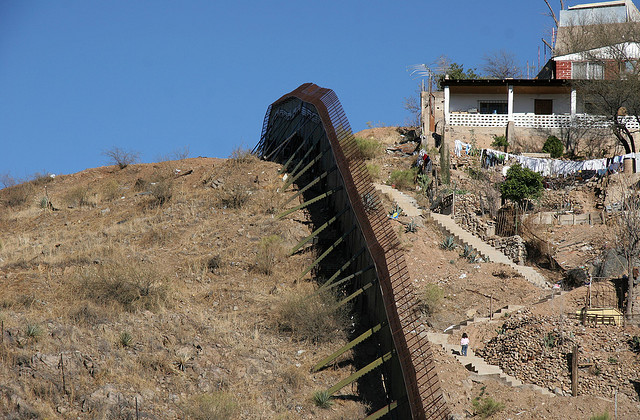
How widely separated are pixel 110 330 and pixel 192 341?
1.93 meters

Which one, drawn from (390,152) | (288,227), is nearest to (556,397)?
(288,227)

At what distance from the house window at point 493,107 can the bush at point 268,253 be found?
18.4 meters

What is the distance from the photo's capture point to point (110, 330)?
2234 centimetres

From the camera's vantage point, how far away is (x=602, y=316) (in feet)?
81.5

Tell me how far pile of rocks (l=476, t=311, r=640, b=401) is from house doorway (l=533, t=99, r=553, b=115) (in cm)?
2049

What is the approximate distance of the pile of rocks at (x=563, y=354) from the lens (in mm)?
22391

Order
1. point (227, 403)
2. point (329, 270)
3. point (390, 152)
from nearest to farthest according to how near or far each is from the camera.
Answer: point (227, 403) < point (329, 270) < point (390, 152)

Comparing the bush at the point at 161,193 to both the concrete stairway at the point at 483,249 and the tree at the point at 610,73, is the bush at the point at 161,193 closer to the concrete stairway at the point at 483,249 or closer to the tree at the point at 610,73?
the concrete stairway at the point at 483,249

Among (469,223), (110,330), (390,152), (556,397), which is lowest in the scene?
(556,397)

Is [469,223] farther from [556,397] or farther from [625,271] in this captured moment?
[556,397]

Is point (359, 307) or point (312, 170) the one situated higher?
→ point (312, 170)

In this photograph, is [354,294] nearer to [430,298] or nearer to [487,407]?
[430,298]

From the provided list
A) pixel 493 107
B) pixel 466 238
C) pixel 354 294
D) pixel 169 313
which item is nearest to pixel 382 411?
pixel 354 294

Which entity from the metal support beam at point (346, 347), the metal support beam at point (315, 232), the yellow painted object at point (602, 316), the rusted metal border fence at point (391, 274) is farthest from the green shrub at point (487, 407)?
the metal support beam at point (315, 232)
